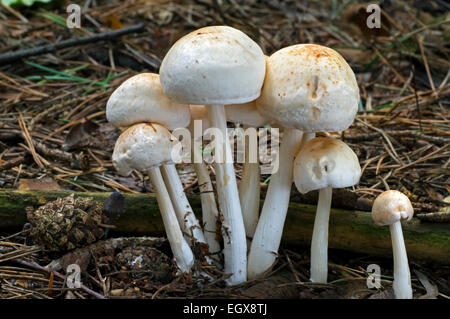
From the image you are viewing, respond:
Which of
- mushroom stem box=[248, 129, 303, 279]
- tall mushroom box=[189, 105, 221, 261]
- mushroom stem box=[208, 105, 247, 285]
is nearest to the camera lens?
mushroom stem box=[208, 105, 247, 285]

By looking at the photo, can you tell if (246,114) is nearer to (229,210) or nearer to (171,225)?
(229,210)

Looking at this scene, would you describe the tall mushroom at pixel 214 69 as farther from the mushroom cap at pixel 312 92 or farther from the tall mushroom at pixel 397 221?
the tall mushroom at pixel 397 221

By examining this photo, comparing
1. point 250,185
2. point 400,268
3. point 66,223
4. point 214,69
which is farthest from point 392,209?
point 66,223

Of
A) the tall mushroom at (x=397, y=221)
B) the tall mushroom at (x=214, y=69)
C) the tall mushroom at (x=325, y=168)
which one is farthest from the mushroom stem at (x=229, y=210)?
the tall mushroom at (x=397, y=221)

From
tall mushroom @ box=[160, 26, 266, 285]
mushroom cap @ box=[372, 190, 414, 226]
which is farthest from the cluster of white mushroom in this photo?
Result: mushroom cap @ box=[372, 190, 414, 226]

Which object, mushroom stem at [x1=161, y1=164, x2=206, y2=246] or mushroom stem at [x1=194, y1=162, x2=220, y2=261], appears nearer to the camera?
mushroom stem at [x1=161, y1=164, x2=206, y2=246]

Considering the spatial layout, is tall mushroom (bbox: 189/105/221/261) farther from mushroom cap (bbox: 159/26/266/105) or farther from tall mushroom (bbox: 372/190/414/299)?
tall mushroom (bbox: 372/190/414/299)

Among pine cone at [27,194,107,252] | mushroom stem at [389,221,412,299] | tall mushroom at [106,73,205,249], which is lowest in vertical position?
mushroom stem at [389,221,412,299]
